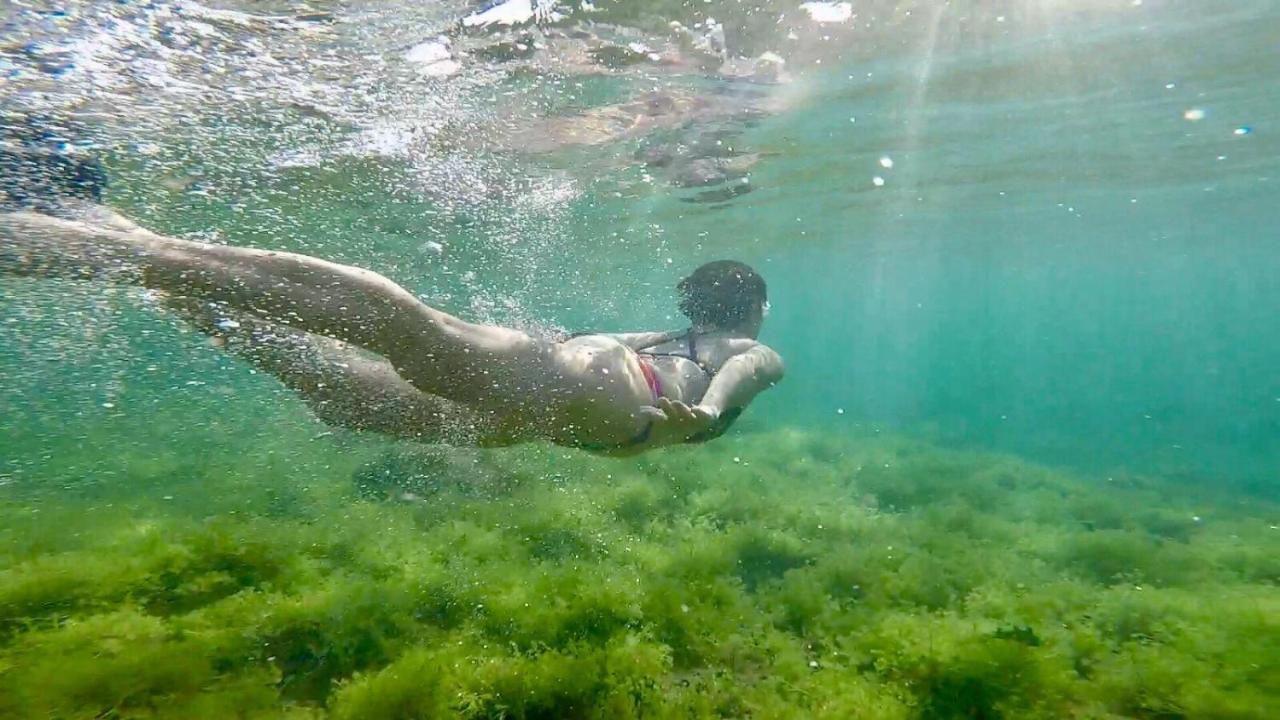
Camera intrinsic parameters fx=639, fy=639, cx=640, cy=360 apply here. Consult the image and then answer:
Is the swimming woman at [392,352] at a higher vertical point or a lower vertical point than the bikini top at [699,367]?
higher

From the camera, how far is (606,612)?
6250 millimetres

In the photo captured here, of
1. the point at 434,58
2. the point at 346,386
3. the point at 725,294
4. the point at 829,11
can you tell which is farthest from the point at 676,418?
the point at 829,11

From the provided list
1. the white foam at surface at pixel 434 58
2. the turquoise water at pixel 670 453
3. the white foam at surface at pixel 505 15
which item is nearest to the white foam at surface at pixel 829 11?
the turquoise water at pixel 670 453

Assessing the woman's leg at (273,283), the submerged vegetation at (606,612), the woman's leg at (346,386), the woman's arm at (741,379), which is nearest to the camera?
the woman's leg at (273,283)

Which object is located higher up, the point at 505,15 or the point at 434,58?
the point at 505,15

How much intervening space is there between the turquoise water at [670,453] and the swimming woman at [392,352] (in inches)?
81.8

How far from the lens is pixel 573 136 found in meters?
15.5

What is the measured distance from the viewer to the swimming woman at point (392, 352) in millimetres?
4270

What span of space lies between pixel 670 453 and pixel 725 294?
1023 cm

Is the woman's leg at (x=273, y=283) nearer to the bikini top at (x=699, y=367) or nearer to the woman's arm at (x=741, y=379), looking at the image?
the woman's arm at (x=741, y=379)

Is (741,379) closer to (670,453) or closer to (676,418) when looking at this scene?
(676,418)

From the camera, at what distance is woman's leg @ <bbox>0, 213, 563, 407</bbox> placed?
13.9 ft

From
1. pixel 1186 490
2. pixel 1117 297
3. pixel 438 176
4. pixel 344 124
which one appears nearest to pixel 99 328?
pixel 438 176

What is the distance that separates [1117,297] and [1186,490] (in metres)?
96.7
